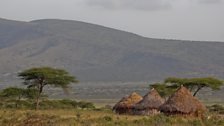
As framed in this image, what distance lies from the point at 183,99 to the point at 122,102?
320 inches

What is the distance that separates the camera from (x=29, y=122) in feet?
56.5

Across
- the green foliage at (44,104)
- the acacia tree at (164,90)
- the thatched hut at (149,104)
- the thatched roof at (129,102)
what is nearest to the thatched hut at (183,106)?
the thatched hut at (149,104)

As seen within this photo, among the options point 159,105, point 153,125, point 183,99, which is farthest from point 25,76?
point 153,125

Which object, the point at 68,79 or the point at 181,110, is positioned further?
the point at 68,79

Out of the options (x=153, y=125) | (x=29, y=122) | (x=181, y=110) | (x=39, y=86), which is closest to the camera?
(x=29, y=122)

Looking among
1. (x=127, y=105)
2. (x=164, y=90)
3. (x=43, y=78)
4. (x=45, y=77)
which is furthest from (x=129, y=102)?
(x=164, y=90)

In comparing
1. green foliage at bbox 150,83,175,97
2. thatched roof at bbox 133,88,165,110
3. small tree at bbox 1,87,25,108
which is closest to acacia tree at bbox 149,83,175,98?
green foliage at bbox 150,83,175,97

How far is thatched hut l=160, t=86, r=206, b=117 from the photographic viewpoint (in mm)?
35812

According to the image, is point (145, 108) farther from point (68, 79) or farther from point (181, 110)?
point (68, 79)

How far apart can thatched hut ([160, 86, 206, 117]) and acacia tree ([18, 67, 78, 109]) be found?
1380 centimetres

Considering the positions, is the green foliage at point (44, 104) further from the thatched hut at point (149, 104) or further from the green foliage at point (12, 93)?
the thatched hut at point (149, 104)

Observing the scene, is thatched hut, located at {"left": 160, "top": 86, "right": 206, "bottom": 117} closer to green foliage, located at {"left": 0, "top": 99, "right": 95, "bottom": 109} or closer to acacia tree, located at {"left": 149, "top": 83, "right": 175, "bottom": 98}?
green foliage, located at {"left": 0, "top": 99, "right": 95, "bottom": 109}

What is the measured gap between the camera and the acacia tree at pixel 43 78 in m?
47.3

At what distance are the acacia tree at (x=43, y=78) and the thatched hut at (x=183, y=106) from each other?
13.8 metres
